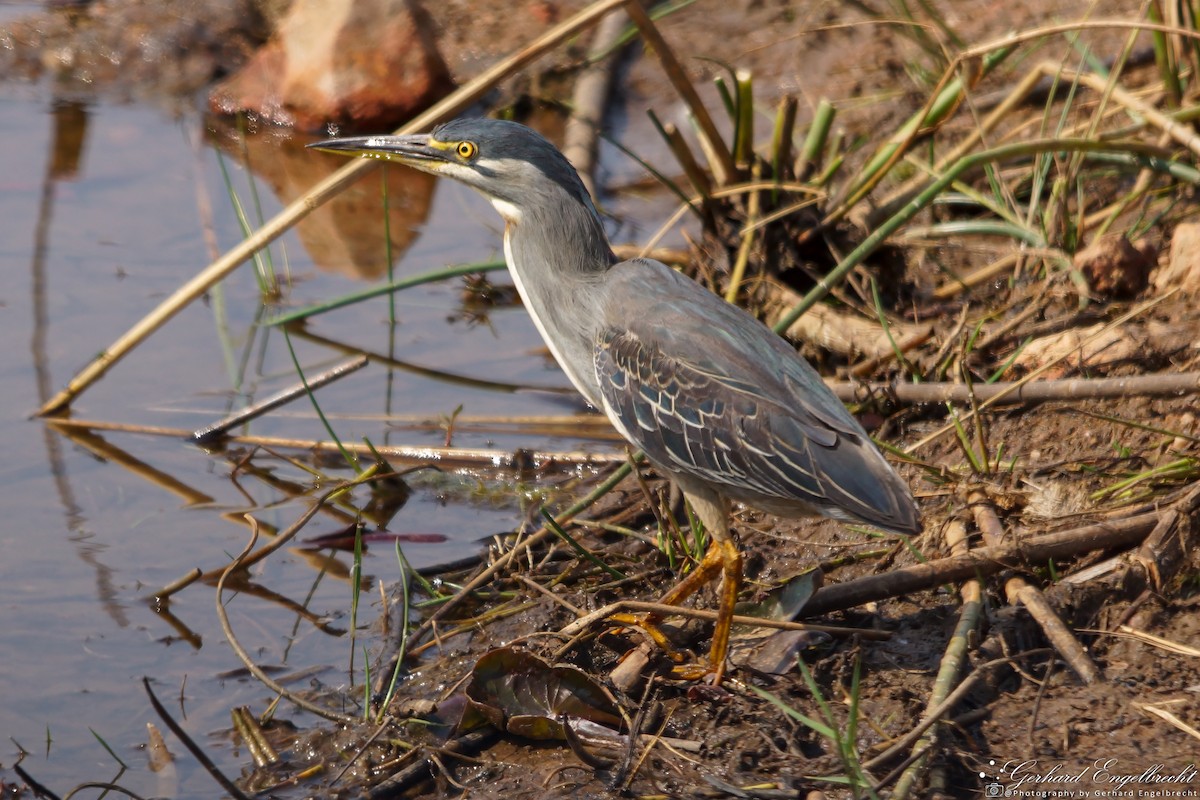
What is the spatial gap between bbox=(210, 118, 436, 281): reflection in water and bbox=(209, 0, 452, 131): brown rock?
309mm

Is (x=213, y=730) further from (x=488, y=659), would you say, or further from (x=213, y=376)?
(x=213, y=376)

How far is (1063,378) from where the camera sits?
15.2 feet

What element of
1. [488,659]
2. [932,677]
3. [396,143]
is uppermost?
[396,143]

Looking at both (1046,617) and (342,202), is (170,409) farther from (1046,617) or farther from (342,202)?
(1046,617)

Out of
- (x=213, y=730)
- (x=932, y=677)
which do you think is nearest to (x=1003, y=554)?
(x=932, y=677)

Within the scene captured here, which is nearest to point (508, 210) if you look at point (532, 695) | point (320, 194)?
point (320, 194)

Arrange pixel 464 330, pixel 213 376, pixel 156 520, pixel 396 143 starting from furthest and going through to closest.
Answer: pixel 464 330, pixel 213 376, pixel 156 520, pixel 396 143

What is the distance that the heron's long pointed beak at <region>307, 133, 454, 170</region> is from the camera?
4492 millimetres

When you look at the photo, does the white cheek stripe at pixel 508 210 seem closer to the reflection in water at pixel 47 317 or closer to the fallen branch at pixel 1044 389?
the fallen branch at pixel 1044 389

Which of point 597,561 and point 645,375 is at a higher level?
point 645,375

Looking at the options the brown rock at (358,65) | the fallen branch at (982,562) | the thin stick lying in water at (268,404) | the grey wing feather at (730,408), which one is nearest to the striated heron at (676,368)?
the grey wing feather at (730,408)

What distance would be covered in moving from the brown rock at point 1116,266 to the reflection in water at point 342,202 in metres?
3.40

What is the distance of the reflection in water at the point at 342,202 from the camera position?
23.6 ft

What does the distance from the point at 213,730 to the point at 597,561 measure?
125 centimetres
